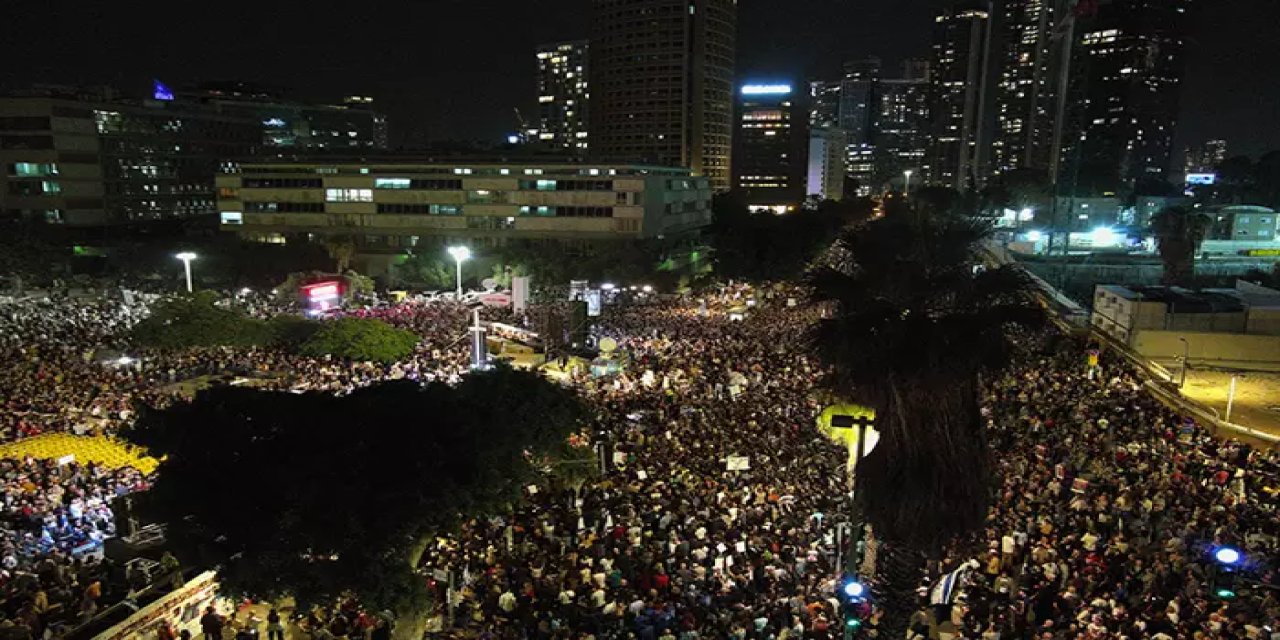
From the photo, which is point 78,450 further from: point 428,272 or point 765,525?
point 428,272

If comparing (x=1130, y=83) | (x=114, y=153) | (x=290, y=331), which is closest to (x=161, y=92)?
(x=114, y=153)

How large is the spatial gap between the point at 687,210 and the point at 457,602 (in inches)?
2705

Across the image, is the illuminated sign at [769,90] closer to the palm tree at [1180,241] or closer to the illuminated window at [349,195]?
the palm tree at [1180,241]

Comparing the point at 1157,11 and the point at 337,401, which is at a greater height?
the point at 1157,11

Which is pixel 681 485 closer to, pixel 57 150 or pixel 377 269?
pixel 377 269

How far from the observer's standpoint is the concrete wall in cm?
3241

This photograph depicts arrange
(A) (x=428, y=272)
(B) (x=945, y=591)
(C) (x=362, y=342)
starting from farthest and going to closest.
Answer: (A) (x=428, y=272)
(C) (x=362, y=342)
(B) (x=945, y=591)

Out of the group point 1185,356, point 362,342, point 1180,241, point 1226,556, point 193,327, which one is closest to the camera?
point 1226,556

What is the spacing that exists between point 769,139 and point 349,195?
11868 cm

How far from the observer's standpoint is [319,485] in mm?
10820

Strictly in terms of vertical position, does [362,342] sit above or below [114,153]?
below

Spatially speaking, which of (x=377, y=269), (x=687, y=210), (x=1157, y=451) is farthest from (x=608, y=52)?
(x=1157, y=451)

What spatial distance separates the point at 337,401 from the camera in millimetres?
12461

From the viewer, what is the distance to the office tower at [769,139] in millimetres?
171625
